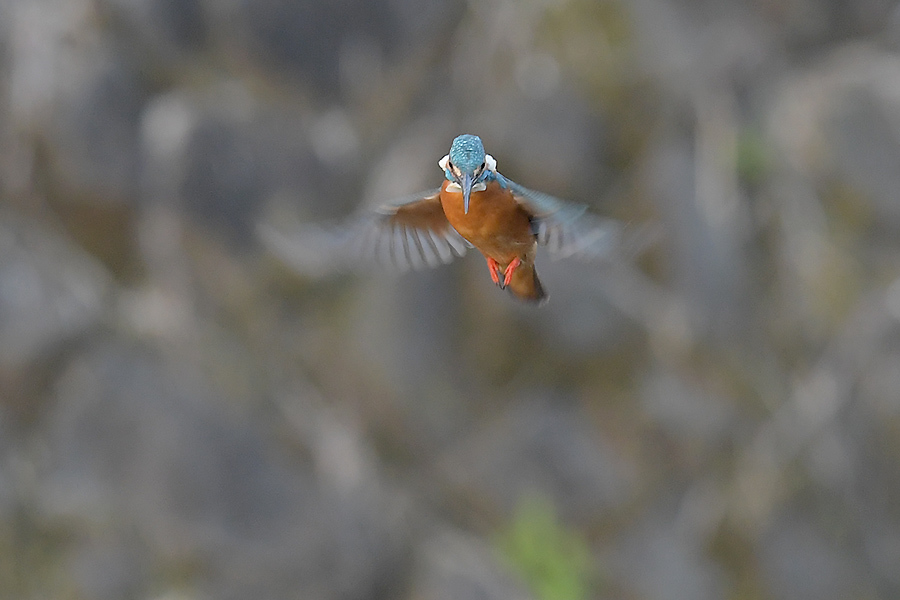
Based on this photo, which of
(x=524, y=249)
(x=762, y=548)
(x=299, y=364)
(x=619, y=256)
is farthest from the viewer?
(x=299, y=364)

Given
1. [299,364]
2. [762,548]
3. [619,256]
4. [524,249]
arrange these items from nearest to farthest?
1. [619,256]
2. [524,249]
3. [762,548]
4. [299,364]

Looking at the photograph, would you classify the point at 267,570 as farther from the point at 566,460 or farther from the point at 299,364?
the point at 566,460

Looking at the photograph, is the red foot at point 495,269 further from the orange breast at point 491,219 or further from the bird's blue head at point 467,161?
the bird's blue head at point 467,161

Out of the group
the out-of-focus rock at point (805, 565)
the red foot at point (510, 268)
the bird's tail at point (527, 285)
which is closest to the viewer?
the red foot at point (510, 268)

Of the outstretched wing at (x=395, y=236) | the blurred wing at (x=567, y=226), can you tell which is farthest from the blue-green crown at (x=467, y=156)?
the outstretched wing at (x=395, y=236)

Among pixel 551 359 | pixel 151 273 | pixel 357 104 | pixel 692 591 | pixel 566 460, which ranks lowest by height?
pixel 692 591

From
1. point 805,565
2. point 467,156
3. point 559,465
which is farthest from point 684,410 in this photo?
point 467,156

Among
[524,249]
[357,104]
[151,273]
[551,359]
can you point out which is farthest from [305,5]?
[524,249]

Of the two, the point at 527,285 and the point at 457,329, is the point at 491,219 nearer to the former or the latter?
the point at 527,285
